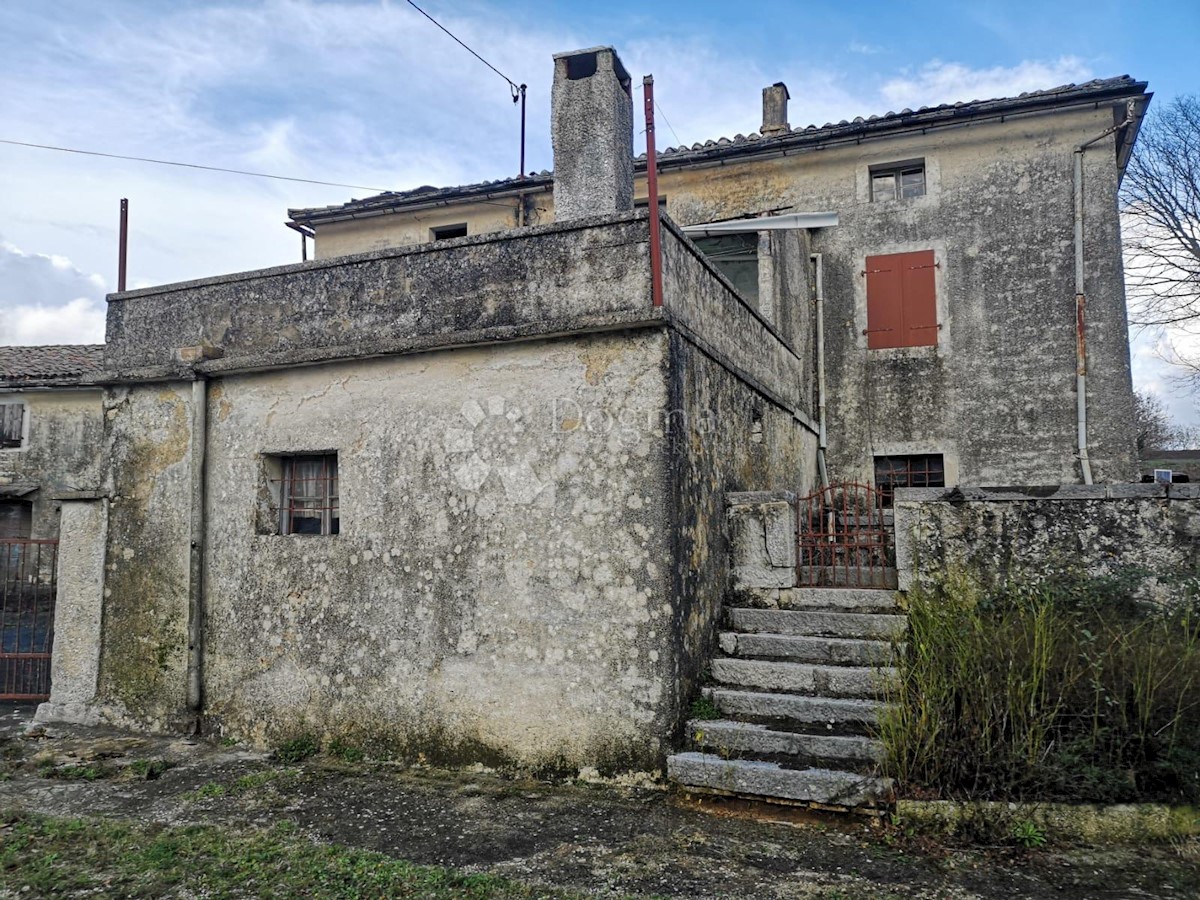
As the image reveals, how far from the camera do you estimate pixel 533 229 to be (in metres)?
5.92

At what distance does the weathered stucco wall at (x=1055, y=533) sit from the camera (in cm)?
546

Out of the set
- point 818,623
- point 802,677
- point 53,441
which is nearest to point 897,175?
point 818,623

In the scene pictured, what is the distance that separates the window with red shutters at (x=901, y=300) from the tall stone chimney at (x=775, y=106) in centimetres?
309

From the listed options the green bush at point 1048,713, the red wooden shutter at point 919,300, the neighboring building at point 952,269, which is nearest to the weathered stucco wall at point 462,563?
the green bush at point 1048,713

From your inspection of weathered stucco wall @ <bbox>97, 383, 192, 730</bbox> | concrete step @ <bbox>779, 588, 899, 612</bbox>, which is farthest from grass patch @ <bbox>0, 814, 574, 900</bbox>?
concrete step @ <bbox>779, 588, 899, 612</bbox>

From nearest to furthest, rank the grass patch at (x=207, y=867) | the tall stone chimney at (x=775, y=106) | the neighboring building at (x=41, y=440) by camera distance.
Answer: the grass patch at (x=207, y=867) → the tall stone chimney at (x=775, y=106) → the neighboring building at (x=41, y=440)

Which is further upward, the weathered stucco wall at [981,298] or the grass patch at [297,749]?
the weathered stucco wall at [981,298]

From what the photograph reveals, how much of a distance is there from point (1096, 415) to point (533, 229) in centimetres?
862

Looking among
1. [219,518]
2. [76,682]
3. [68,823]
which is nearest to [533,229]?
[219,518]

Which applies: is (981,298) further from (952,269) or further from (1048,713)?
(1048,713)

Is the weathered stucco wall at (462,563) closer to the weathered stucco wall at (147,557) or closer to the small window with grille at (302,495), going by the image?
the small window with grille at (302,495)

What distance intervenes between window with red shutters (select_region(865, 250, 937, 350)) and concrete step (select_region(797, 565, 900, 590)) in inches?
226

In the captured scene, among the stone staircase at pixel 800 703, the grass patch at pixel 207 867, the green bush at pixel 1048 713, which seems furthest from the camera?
the stone staircase at pixel 800 703

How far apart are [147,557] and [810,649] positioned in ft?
18.2
